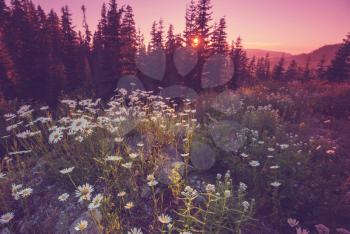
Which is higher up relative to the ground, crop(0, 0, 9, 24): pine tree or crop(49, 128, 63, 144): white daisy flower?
crop(0, 0, 9, 24): pine tree

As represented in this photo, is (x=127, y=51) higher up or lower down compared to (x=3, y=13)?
lower down

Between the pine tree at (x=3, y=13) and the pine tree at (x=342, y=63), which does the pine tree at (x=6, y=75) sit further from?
the pine tree at (x=342, y=63)

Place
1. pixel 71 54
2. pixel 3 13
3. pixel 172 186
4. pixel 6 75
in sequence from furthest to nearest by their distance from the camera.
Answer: pixel 71 54 → pixel 3 13 → pixel 6 75 → pixel 172 186

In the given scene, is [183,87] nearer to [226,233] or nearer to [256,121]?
[256,121]

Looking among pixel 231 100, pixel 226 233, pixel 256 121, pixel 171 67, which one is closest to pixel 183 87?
pixel 171 67

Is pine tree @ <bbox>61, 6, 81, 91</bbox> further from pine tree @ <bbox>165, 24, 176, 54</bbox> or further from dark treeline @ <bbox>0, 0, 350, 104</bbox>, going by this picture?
pine tree @ <bbox>165, 24, 176, 54</bbox>

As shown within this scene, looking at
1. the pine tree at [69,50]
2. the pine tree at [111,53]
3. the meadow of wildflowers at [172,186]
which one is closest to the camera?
the meadow of wildflowers at [172,186]

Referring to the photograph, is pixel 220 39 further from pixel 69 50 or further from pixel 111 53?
pixel 69 50

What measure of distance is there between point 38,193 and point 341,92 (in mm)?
13079

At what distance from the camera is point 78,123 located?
14.8 ft

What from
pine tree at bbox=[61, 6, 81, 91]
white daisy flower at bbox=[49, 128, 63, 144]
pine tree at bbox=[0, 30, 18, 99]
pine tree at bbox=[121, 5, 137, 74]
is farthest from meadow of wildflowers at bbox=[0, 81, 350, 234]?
pine tree at bbox=[61, 6, 81, 91]

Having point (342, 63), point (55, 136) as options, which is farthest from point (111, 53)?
point (342, 63)

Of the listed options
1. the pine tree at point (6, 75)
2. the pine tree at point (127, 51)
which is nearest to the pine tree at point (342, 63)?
the pine tree at point (127, 51)

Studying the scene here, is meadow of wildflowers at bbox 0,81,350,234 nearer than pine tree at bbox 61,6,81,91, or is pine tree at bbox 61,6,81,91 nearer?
meadow of wildflowers at bbox 0,81,350,234
